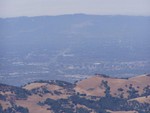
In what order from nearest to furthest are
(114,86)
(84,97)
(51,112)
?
(51,112) → (84,97) → (114,86)

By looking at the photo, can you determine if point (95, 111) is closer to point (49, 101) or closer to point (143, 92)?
point (49, 101)

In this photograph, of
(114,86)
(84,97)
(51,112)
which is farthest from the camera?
(114,86)

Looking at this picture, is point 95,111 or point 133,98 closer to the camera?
point 95,111

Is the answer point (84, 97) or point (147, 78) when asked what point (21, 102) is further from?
point (147, 78)

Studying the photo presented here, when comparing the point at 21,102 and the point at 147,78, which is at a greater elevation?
the point at 147,78

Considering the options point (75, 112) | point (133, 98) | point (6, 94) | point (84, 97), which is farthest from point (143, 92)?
point (6, 94)

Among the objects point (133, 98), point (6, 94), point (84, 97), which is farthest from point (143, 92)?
point (6, 94)
